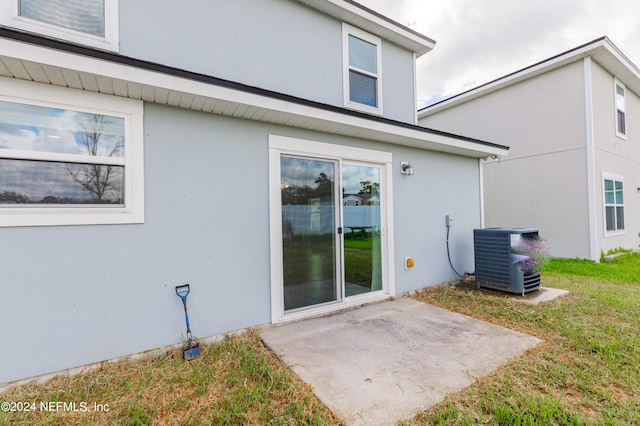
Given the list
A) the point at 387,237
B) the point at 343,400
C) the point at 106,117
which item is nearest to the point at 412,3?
the point at 387,237

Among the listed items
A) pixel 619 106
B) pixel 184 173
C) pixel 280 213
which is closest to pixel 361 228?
pixel 280 213

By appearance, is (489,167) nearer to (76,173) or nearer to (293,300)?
(293,300)

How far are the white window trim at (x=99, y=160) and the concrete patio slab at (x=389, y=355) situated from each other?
202 cm

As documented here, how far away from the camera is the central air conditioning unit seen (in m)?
4.62

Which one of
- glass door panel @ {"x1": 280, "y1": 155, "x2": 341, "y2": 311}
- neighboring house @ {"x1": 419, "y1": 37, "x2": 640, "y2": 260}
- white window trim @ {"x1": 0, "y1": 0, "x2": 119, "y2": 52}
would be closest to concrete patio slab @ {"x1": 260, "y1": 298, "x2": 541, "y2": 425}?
glass door panel @ {"x1": 280, "y1": 155, "x2": 341, "y2": 311}

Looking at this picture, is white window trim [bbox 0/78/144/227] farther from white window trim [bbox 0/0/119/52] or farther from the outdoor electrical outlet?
the outdoor electrical outlet

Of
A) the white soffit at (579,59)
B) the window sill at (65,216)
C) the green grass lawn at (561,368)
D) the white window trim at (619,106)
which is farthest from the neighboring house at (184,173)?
the white window trim at (619,106)

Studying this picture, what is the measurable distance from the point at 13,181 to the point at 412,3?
855 centimetres

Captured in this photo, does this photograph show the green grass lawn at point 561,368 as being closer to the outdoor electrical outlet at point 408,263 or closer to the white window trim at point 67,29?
the outdoor electrical outlet at point 408,263

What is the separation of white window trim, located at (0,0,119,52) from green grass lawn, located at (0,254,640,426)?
3.39 m

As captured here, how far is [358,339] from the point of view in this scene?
3.19m

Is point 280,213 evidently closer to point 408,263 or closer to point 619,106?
point 408,263

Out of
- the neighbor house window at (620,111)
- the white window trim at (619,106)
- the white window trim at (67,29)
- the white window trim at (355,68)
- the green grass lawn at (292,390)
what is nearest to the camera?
the green grass lawn at (292,390)

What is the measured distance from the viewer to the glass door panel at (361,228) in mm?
4258
